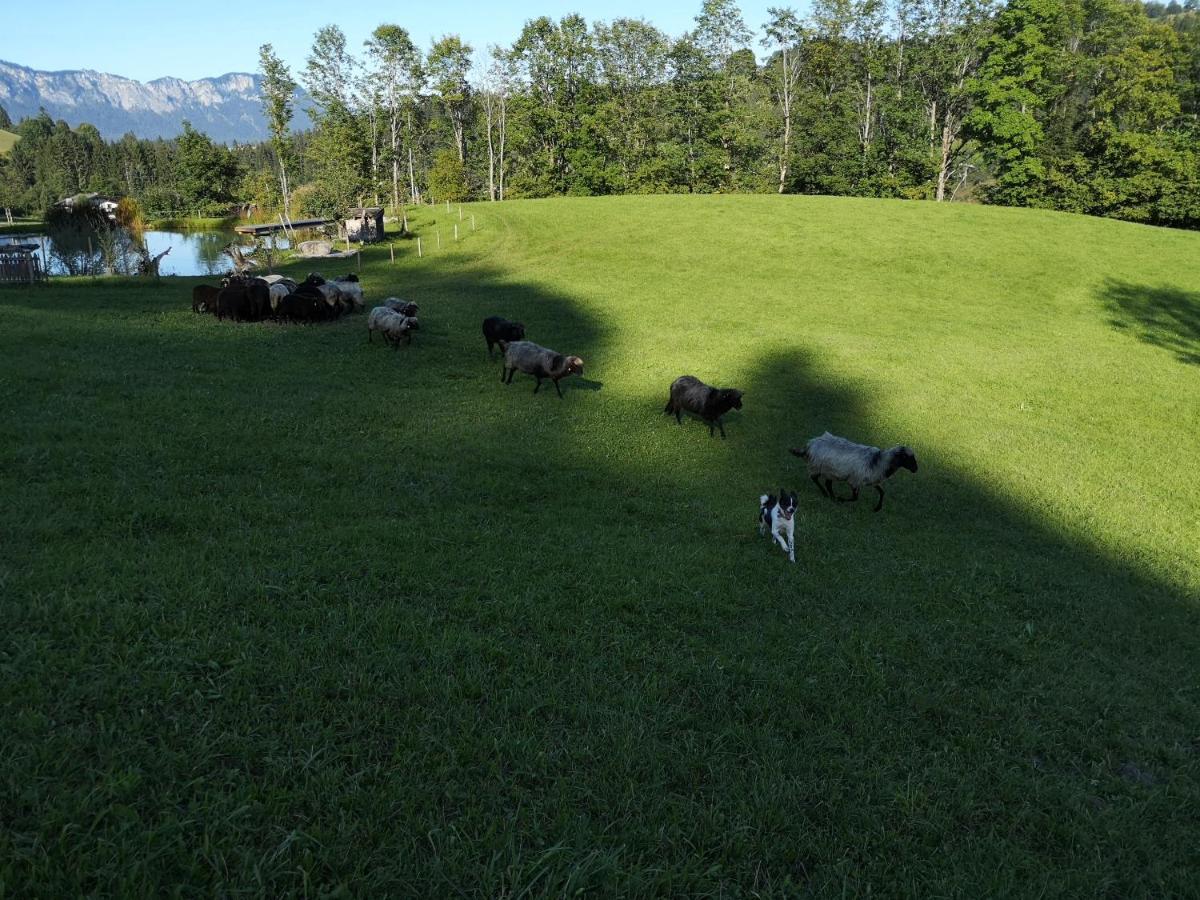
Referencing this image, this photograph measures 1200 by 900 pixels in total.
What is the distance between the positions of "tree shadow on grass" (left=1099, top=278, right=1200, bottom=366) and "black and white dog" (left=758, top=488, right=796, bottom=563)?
2664cm

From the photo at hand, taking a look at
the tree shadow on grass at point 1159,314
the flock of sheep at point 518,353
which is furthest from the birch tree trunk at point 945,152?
the flock of sheep at point 518,353

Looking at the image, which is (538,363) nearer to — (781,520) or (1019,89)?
(781,520)

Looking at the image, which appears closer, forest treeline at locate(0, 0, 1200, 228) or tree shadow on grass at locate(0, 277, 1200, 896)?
tree shadow on grass at locate(0, 277, 1200, 896)

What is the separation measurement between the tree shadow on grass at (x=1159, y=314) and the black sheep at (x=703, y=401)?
76.2 feet

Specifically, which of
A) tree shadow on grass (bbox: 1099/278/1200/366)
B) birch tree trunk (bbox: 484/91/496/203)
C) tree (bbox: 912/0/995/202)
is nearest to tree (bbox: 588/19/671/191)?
birch tree trunk (bbox: 484/91/496/203)

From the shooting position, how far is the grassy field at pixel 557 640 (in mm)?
4523

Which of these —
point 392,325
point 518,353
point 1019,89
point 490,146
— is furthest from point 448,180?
point 518,353

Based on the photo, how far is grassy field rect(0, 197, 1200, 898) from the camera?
452 cm

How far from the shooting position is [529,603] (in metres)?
7.82

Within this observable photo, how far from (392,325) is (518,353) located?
540 cm

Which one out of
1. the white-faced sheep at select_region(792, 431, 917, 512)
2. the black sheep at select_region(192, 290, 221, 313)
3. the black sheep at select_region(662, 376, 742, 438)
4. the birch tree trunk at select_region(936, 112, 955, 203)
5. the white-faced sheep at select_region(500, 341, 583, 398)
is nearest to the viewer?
the white-faced sheep at select_region(792, 431, 917, 512)

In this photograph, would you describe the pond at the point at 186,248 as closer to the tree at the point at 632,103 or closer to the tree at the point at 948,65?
the tree at the point at 632,103

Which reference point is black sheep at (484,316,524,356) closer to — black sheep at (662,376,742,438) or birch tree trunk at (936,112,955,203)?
black sheep at (662,376,742,438)

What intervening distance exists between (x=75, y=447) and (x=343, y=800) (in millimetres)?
9723
